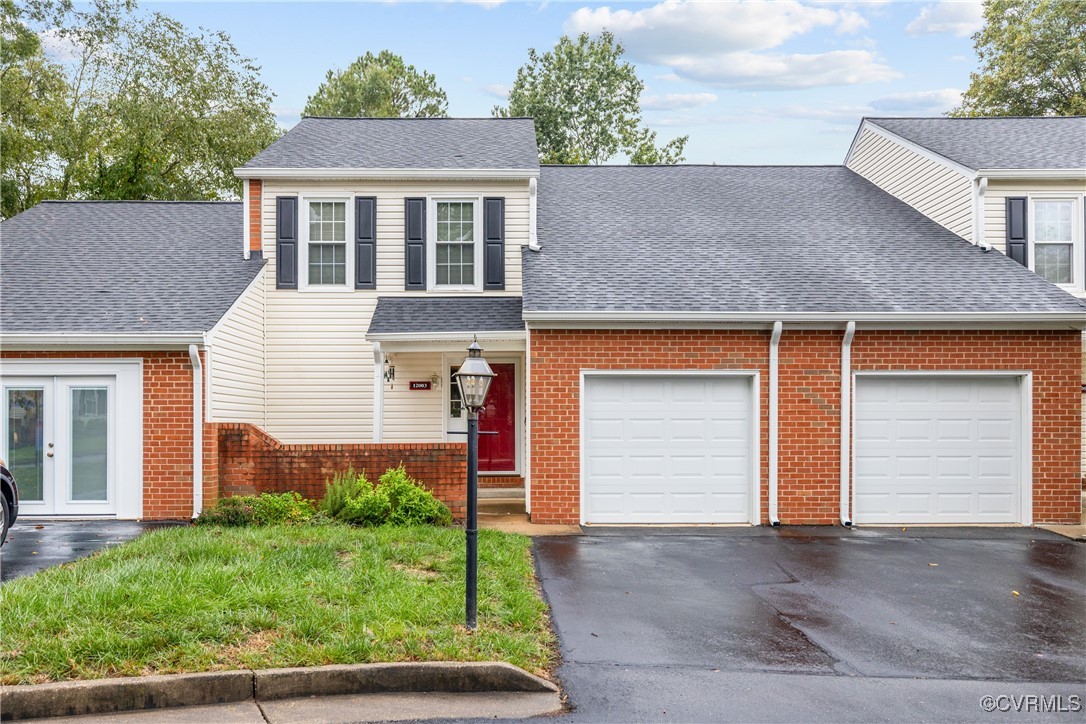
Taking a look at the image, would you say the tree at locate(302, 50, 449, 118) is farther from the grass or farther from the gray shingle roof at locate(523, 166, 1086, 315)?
the grass

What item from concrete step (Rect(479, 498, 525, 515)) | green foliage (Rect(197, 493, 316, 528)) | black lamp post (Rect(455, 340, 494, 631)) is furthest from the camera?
concrete step (Rect(479, 498, 525, 515))

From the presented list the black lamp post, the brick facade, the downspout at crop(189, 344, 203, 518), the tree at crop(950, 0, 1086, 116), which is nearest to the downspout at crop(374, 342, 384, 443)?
the downspout at crop(189, 344, 203, 518)

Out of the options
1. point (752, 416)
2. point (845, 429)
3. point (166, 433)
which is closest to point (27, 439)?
point (166, 433)

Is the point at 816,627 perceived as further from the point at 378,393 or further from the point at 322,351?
the point at 322,351

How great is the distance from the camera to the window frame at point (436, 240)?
13727mm

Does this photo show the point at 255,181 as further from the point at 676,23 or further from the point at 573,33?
the point at 573,33

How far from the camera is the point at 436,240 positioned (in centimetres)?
1377

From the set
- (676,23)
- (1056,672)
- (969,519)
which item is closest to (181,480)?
(1056,672)

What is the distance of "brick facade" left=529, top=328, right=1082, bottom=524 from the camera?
424 inches

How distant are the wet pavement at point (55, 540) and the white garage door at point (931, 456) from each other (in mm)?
9663

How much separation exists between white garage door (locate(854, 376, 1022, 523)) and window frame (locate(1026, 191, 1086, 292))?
149 inches

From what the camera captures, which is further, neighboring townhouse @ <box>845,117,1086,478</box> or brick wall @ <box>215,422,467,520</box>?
neighboring townhouse @ <box>845,117,1086,478</box>

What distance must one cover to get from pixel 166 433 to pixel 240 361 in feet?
6.06

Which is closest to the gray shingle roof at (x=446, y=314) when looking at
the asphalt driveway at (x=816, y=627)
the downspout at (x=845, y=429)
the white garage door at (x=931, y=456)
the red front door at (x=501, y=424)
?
the red front door at (x=501, y=424)
